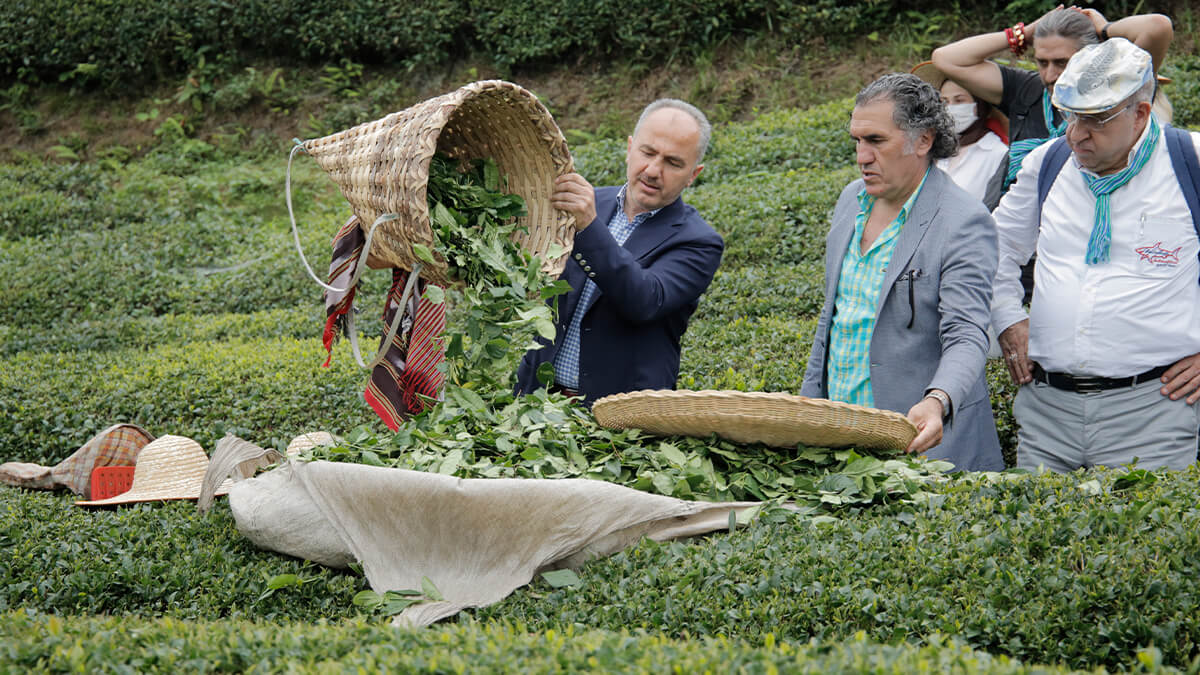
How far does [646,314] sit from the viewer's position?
4039mm

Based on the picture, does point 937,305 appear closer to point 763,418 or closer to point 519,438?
point 763,418

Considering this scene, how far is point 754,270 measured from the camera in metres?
8.10

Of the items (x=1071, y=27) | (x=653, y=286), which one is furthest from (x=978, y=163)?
(x=653, y=286)

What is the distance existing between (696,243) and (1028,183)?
1.28 meters

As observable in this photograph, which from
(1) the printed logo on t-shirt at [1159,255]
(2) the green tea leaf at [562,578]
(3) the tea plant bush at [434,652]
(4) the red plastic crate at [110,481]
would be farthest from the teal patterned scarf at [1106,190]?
(4) the red plastic crate at [110,481]

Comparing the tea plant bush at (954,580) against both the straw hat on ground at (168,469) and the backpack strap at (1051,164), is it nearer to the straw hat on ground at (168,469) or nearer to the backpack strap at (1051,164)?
the backpack strap at (1051,164)

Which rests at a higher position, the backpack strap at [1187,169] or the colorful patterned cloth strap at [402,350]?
the backpack strap at [1187,169]

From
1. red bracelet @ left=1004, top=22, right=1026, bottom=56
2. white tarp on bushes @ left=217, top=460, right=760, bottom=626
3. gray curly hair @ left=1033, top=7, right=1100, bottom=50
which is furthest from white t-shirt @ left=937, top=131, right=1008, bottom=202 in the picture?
white tarp on bushes @ left=217, top=460, right=760, bottom=626

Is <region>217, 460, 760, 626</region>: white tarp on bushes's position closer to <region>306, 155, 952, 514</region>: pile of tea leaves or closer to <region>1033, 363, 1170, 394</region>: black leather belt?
<region>306, 155, 952, 514</region>: pile of tea leaves

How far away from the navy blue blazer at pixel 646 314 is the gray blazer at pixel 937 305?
0.78 metres

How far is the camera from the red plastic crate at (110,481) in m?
4.94

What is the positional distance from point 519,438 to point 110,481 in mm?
2456

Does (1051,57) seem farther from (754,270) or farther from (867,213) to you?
(754,270)

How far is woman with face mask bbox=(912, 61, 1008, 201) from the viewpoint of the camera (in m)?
5.26
